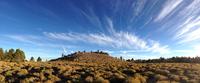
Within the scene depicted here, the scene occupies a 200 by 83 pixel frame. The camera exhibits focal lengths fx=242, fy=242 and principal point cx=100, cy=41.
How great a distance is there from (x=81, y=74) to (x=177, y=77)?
12093mm

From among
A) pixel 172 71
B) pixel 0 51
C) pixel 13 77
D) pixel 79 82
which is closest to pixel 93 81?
pixel 79 82

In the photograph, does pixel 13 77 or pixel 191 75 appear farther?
pixel 13 77

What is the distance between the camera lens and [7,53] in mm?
94062

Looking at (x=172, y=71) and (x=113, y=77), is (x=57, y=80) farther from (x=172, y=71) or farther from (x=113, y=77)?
(x=172, y=71)

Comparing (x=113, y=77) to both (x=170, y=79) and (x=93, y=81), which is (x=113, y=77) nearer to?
(x=93, y=81)

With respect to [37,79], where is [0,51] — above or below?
above

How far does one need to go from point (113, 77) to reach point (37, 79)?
30.8ft

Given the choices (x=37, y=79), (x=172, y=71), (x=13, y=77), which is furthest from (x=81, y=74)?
(x=172, y=71)

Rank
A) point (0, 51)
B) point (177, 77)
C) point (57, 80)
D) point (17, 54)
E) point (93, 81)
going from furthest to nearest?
point (17, 54) → point (0, 51) → point (57, 80) → point (93, 81) → point (177, 77)

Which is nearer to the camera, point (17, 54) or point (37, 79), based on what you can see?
point (37, 79)

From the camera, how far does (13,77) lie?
3175 cm

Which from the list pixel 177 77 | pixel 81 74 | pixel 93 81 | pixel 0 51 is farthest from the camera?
pixel 0 51

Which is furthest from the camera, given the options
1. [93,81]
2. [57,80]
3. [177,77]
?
[57,80]

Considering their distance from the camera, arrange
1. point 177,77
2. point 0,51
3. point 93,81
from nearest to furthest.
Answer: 1. point 177,77
2. point 93,81
3. point 0,51
